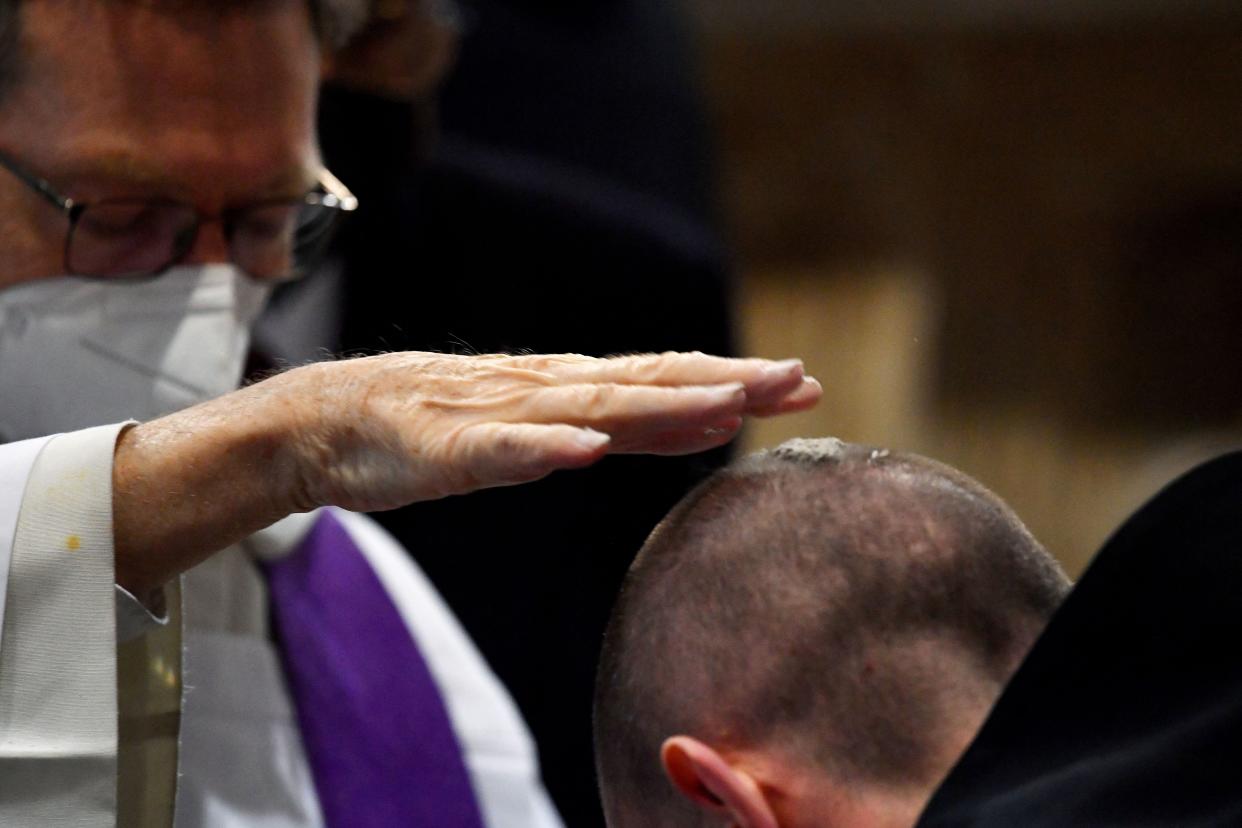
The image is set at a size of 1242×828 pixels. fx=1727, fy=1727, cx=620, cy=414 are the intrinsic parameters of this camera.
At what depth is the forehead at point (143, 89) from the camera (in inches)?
56.0

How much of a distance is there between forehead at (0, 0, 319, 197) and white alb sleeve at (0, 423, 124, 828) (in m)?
0.43

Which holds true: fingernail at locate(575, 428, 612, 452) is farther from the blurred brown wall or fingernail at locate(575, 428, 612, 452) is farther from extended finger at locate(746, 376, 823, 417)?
the blurred brown wall

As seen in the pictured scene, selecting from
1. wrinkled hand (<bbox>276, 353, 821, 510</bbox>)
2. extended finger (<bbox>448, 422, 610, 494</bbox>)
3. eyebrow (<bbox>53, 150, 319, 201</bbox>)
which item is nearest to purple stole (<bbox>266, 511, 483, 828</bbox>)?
eyebrow (<bbox>53, 150, 319, 201</bbox>)

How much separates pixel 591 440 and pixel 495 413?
0.22 ft

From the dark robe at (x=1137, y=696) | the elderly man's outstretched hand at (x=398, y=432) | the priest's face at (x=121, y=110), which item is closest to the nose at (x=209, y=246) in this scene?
the priest's face at (x=121, y=110)

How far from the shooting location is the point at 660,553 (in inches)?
46.6

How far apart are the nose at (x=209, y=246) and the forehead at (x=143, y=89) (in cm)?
4

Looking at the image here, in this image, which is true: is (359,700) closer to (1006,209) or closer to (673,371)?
(673,371)

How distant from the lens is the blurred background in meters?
2.06

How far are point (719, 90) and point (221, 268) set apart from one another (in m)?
3.47

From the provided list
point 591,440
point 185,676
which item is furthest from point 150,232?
point 591,440

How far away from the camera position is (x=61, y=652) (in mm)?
1064

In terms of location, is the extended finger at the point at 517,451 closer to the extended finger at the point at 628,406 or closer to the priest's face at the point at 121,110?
the extended finger at the point at 628,406

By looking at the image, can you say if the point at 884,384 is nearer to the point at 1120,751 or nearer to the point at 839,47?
the point at 1120,751
